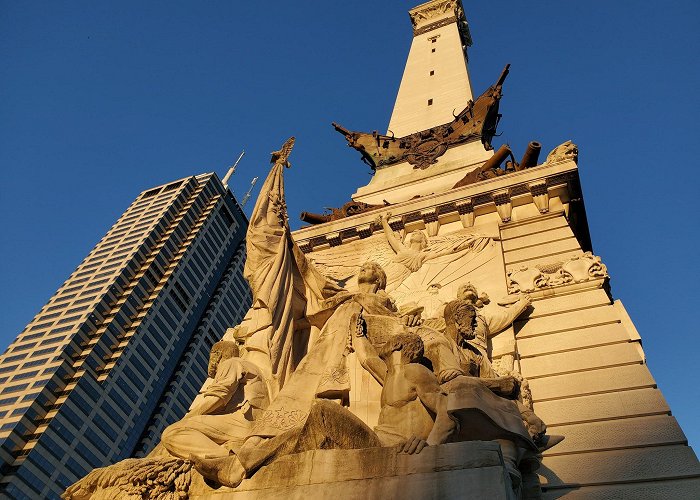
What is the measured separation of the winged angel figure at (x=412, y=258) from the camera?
1115cm

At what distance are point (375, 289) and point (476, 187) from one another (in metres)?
4.99

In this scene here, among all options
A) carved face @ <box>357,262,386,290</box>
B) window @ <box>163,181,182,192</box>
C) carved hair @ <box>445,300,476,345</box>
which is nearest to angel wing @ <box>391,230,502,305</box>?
carved face @ <box>357,262,386,290</box>

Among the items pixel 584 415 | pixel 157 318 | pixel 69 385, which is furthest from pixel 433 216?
pixel 157 318

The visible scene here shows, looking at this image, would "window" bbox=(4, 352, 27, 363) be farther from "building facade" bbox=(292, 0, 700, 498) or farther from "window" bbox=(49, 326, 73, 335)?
"building facade" bbox=(292, 0, 700, 498)

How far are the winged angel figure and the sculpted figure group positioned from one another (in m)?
0.99

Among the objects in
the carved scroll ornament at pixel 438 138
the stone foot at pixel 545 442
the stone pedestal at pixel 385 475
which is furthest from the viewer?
the carved scroll ornament at pixel 438 138

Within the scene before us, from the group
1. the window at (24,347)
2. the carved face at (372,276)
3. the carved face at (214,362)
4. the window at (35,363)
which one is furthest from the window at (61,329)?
the carved face at (372,276)

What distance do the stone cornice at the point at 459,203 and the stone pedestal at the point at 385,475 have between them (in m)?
8.37

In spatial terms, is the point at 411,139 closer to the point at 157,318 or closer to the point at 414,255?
the point at 414,255

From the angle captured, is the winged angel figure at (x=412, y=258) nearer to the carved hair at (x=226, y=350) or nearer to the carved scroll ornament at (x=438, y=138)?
the carved hair at (x=226, y=350)

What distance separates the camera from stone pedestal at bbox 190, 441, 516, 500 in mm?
4637

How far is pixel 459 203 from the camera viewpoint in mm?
12898

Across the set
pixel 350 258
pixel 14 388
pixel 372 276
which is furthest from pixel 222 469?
pixel 14 388

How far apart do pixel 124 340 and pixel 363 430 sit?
297 feet
